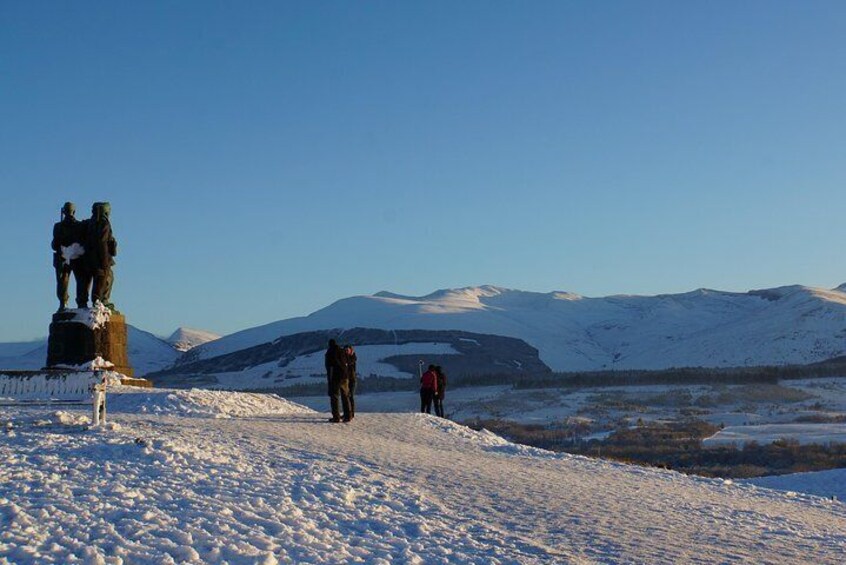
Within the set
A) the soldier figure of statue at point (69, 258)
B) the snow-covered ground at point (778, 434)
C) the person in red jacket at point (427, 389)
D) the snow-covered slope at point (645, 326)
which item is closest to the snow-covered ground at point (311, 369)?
the snow-covered slope at point (645, 326)

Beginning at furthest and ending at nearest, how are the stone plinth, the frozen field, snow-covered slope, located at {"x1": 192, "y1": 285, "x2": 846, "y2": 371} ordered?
snow-covered slope, located at {"x1": 192, "y1": 285, "x2": 846, "y2": 371} → the frozen field → the stone plinth

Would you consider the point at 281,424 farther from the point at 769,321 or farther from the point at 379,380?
the point at 769,321

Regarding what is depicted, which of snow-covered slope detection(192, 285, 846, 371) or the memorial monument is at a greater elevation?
snow-covered slope detection(192, 285, 846, 371)

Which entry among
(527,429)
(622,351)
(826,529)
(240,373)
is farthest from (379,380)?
(826,529)

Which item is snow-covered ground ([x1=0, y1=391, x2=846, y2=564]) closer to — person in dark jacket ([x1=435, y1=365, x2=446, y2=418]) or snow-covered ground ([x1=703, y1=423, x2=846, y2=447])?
person in dark jacket ([x1=435, y1=365, x2=446, y2=418])

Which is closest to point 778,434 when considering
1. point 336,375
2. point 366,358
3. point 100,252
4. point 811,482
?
point 811,482

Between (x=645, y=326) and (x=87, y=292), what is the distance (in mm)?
115122

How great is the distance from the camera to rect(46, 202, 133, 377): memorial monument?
2186 cm

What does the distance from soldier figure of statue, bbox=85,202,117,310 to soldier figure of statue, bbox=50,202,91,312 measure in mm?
181

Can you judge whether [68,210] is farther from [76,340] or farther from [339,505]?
[339,505]

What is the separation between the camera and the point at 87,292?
23203 millimetres

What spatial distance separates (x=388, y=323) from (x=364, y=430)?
94.8 m

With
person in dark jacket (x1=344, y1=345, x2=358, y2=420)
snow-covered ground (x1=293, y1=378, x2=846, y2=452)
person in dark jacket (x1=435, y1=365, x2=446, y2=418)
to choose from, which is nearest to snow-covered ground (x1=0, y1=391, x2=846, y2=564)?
person in dark jacket (x1=344, y1=345, x2=358, y2=420)

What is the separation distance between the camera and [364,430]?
55.2 feet
